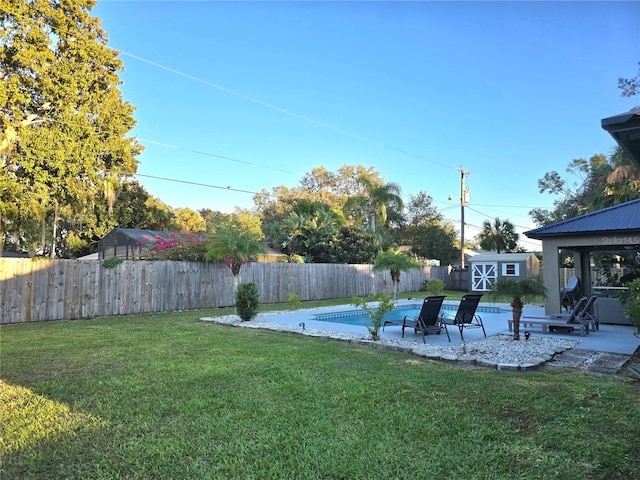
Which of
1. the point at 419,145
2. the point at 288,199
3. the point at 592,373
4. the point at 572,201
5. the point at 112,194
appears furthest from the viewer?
the point at 288,199

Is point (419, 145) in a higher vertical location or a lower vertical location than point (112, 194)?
higher

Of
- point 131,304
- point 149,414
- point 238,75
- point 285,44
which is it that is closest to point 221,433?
point 149,414

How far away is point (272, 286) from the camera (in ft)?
58.0

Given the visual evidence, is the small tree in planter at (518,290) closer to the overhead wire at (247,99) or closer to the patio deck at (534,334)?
the patio deck at (534,334)

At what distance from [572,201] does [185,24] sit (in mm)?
25796

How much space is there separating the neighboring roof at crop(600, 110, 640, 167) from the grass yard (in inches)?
93.0

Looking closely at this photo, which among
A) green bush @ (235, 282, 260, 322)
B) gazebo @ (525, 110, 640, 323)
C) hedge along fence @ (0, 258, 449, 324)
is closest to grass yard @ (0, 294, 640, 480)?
green bush @ (235, 282, 260, 322)

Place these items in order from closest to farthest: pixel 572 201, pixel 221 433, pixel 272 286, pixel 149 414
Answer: pixel 221 433
pixel 149 414
pixel 272 286
pixel 572 201

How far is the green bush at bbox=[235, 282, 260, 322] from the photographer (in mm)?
10953

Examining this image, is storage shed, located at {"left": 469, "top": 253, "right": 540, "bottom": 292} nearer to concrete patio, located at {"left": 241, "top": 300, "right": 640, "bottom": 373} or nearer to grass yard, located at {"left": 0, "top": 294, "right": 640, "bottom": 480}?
concrete patio, located at {"left": 241, "top": 300, "right": 640, "bottom": 373}

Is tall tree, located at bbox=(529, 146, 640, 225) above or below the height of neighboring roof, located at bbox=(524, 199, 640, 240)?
above

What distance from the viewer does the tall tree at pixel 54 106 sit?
1742cm

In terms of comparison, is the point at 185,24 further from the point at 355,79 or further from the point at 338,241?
the point at 338,241

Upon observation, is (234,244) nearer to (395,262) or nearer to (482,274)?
(395,262)
